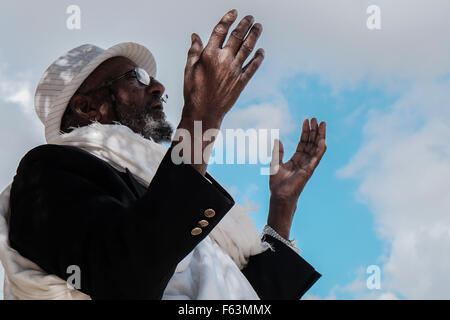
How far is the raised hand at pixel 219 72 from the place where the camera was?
78.5 inches

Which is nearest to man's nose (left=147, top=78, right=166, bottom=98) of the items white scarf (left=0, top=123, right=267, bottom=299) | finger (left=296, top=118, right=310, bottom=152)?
white scarf (left=0, top=123, right=267, bottom=299)

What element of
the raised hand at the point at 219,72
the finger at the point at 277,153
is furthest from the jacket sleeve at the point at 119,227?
the finger at the point at 277,153

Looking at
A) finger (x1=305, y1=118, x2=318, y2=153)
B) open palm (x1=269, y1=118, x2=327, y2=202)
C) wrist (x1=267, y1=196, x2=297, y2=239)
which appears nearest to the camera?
wrist (x1=267, y1=196, x2=297, y2=239)

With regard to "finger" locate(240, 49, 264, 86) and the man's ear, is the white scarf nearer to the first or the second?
the man's ear

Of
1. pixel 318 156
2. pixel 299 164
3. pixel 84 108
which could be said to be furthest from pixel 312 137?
pixel 84 108

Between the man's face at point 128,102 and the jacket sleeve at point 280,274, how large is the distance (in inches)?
46.0

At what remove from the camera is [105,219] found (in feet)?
6.67

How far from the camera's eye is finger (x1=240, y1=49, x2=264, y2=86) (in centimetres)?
204

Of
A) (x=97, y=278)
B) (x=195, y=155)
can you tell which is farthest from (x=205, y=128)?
(x=97, y=278)

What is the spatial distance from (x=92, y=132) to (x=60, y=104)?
0.84 meters

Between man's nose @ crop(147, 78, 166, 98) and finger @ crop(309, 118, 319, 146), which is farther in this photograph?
finger @ crop(309, 118, 319, 146)

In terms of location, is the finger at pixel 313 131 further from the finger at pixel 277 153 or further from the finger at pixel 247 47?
the finger at pixel 247 47

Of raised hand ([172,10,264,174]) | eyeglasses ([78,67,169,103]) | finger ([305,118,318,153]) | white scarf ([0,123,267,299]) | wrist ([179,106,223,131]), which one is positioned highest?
eyeglasses ([78,67,169,103])

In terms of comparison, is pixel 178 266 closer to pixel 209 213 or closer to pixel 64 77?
pixel 209 213
